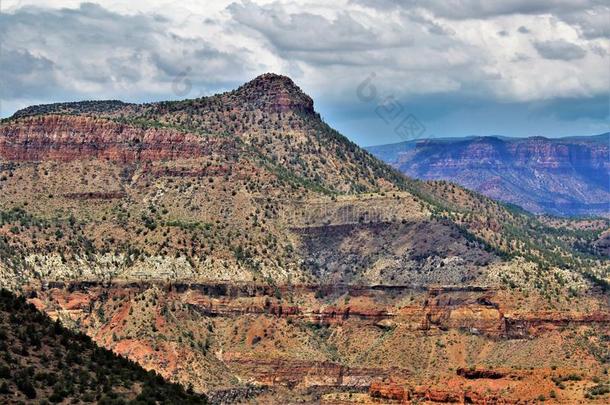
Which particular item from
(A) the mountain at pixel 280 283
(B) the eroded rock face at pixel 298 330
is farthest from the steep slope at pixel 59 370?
(B) the eroded rock face at pixel 298 330

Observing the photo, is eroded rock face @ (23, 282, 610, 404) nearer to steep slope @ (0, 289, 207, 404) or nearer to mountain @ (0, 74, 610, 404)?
mountain @ (0, 74, 610, 404)

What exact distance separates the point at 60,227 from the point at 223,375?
34.0 m

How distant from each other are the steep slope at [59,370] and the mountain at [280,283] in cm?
6280

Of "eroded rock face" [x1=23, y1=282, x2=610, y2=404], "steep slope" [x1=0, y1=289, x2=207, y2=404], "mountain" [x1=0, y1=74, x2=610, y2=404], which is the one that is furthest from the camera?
"mountain" [x1=0, y1=74, x2=610, y2=404]

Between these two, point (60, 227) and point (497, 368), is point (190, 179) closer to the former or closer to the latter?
point (60, 227)

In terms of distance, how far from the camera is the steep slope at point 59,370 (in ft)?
238

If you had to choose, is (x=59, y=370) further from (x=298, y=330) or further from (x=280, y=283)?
(x=280, y=283)

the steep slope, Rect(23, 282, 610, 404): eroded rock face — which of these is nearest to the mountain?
Rect(23, 282, 610, 404): eroded rock face

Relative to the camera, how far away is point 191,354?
160 m

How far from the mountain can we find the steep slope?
6280 cm

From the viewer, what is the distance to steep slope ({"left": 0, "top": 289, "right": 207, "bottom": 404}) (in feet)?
238

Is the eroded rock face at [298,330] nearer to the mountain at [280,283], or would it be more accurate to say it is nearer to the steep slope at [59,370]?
the mountain at [280,283]

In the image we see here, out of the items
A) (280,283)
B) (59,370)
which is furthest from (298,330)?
(59,370)

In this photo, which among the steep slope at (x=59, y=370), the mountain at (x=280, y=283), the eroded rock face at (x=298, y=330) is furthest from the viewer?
the mountain at (x=280, y=283)
